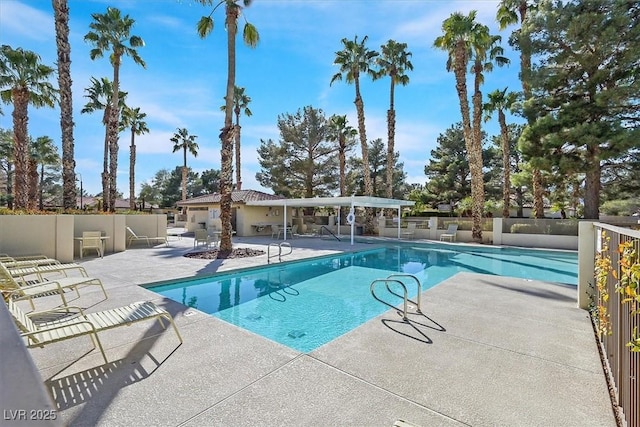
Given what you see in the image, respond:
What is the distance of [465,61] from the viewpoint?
1902 centimetres

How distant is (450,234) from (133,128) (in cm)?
3139

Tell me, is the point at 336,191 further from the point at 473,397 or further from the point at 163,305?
the point at 473,397

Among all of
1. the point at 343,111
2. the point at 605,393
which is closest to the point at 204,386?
the point at 605,393

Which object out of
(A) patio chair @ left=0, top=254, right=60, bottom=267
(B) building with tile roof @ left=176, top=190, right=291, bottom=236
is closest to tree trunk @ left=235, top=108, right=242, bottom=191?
(B) building with tile roof @ left=176, top=190, right=291, bottom=236

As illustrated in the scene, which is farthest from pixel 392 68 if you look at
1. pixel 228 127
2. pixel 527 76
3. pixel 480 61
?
pixel 228 127

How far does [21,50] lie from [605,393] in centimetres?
2414

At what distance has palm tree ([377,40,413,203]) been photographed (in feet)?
78.6

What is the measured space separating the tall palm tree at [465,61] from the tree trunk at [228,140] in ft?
41.5

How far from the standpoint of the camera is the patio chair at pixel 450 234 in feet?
67.6

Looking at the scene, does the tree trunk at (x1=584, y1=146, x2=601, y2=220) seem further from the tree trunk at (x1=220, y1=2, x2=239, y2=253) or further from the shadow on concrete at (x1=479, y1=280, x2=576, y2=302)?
the tree trunk at (x1=220, y1=2, x2=239, y2=253)

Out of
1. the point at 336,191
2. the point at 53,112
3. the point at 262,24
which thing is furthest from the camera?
the point at 336,191

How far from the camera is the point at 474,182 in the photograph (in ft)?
65.0

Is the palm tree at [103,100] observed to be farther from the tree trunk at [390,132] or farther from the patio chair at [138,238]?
the tree trunk at [390,132]

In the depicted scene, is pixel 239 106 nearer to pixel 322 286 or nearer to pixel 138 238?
pixel 138 238
